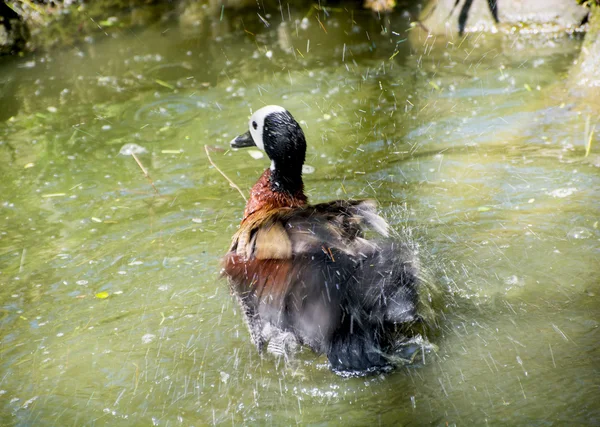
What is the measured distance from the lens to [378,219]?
337cm

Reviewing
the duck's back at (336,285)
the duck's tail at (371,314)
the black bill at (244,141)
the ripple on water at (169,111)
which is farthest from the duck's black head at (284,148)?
the ripple on water at (169,111)

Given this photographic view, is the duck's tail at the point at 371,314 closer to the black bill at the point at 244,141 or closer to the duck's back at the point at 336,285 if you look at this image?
the duck's back at the point at 336,285

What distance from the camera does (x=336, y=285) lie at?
10.00 feet

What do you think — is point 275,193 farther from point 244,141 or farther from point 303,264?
point 303,264

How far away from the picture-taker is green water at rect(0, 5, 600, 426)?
312 cm

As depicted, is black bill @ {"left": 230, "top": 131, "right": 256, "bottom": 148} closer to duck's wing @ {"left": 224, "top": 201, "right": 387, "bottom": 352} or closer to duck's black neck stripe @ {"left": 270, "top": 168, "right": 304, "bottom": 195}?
duck's black neck stripe @ {"left": 270, "top": 168, "right": 304, "bottom": 195}

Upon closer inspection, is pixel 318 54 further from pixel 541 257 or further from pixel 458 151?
pixel 541 257

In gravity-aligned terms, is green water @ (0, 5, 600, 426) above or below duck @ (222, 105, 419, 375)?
below

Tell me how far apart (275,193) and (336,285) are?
106cm

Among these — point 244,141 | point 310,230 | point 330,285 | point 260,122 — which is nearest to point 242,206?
point 244,141

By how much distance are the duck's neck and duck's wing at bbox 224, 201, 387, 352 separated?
419mm

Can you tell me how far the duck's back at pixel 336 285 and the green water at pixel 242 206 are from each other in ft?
0.73

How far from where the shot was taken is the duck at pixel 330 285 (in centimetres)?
307

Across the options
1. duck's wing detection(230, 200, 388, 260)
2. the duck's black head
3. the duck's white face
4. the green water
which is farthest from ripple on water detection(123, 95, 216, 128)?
duck's wing detection(230, 200, 388, 260)
